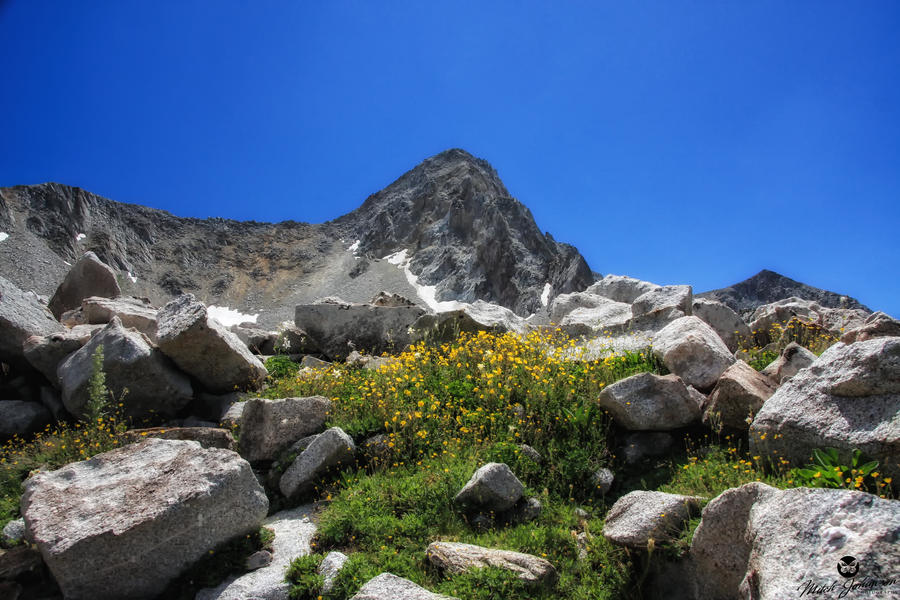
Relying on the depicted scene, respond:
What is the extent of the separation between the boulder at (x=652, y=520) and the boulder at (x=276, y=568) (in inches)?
147

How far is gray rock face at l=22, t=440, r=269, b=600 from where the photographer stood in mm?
5633

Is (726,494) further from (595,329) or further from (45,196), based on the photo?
(45,196)

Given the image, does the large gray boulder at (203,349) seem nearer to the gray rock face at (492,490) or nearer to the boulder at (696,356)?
the gray rock face at (492,490)

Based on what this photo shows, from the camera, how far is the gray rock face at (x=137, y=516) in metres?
5.63

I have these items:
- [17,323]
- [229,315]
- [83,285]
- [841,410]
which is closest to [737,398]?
[841,410]

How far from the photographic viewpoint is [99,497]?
630 centimetres

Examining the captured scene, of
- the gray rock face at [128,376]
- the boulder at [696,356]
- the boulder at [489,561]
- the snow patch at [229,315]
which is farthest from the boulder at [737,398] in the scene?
the snow patch at [229,315]

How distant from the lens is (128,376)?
10180mm

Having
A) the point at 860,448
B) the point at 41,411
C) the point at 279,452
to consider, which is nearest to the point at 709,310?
the point at 860,448

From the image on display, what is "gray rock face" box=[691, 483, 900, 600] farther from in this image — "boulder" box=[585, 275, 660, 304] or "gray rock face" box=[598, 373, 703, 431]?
"boulder" box=[585, 275, 660, 304]

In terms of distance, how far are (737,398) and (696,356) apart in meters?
A: 1.51

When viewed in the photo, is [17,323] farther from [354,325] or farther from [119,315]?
[354,325]

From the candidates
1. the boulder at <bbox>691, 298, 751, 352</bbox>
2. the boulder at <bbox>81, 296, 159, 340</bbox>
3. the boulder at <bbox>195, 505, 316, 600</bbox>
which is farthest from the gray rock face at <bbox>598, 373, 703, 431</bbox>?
the boulder at <bbox>81, 296, 159, 340</bbox>

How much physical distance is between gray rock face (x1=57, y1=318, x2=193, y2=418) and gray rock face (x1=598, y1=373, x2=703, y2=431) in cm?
883
